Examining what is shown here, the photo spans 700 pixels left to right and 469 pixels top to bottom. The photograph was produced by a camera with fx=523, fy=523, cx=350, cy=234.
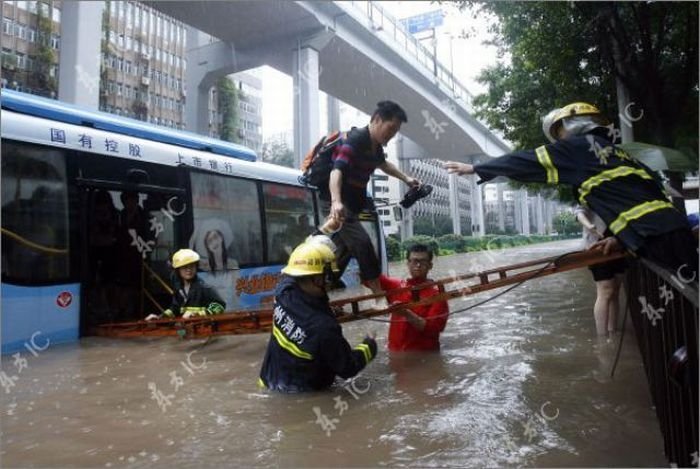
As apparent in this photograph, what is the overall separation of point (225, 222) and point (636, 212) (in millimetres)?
5883

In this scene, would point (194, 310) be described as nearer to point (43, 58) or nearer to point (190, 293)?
point (190, 293)

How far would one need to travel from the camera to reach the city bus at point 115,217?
506 centimetres

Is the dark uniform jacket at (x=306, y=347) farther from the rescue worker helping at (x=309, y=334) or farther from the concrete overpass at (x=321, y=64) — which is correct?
the concrete overpass at (x=321, y=64)

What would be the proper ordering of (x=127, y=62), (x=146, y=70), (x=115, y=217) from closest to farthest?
1. (x=115, y=217)
2. (x=127, y=62)
3. (x=146, y=70)

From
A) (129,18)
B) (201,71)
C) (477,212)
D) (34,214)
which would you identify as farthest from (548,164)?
(129,18)

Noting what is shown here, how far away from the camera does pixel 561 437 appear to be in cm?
279

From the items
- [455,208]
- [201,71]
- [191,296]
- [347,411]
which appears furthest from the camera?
[201,71]

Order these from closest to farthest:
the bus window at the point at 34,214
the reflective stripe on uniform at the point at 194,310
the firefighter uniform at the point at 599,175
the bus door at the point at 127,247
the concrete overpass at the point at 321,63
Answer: the firefighter uniform at the point at 599,175, the bus window at the point at 34,214, the reflective stripe on uniform at the point at 194,310, the bus door at the point at 127,247, the concrete overpass at the point at 321,63

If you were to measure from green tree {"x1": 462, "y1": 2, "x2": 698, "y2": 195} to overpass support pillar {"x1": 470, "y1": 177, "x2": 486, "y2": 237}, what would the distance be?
2.38m

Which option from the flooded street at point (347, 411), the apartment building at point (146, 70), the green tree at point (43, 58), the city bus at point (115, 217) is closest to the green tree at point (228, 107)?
the apartment building at point (146, 70)

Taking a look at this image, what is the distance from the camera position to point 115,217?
20.5 ft

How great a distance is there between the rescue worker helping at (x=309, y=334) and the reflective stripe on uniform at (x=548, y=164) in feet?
4.92

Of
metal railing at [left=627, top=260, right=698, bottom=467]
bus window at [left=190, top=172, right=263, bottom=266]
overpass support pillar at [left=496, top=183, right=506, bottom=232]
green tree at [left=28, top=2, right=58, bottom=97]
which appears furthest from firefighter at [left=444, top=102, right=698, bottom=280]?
green tree at [left=28, top=2, right=58, bottom=97]

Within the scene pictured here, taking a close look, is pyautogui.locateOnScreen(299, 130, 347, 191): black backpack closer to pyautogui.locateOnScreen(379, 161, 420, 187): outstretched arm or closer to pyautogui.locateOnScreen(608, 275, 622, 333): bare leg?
pyautogui.locateOnScreen(379, 161, 420, 187): outstretched arm
